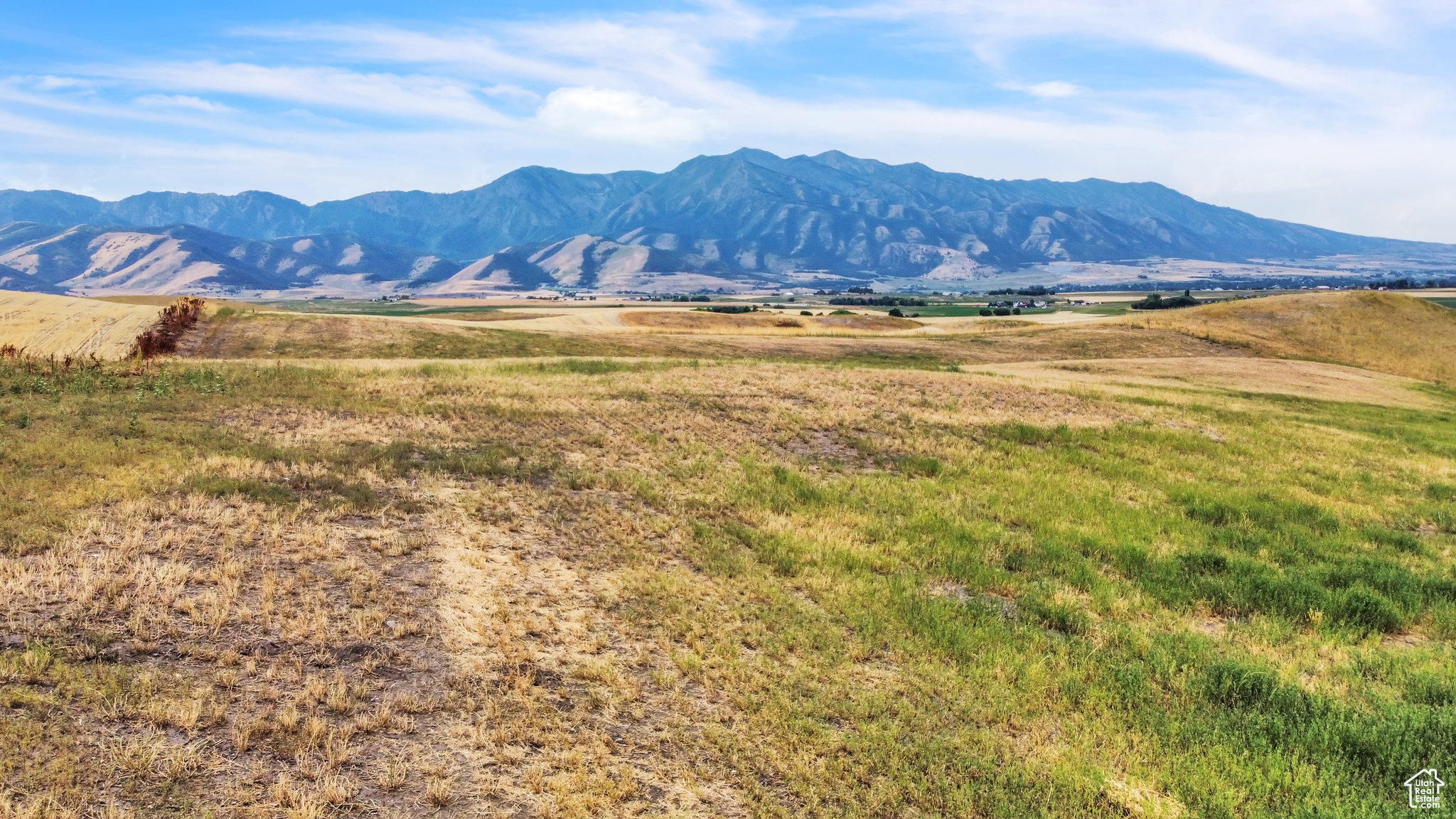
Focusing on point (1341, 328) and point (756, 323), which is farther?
point (756, 323)

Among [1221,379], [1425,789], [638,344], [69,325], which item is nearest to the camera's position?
[1425,789]

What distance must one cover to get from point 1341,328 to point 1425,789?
106 m

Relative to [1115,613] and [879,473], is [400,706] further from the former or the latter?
[879,473]

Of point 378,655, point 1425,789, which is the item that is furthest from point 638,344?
point 1425,789

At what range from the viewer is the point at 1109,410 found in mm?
31188

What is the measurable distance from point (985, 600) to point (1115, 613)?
2.25 meters

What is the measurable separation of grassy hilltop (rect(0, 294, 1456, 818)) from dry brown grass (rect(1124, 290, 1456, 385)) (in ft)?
226

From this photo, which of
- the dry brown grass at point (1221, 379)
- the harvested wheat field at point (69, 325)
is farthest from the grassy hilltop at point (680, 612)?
the harvested wheat field at point (69, 325)

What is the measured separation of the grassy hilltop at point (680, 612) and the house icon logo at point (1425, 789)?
0.17 m

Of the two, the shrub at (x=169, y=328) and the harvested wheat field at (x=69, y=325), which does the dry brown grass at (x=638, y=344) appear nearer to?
the shrub at (x=169, y=328)

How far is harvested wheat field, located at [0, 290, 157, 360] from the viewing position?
141 ft

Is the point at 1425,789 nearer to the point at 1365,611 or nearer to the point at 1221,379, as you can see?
the point at 1365,611

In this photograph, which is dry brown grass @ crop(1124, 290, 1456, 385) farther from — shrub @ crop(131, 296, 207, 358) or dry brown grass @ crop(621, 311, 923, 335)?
shrub @ crop(131, 296, 207, 358)

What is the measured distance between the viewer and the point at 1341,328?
3472 inches
